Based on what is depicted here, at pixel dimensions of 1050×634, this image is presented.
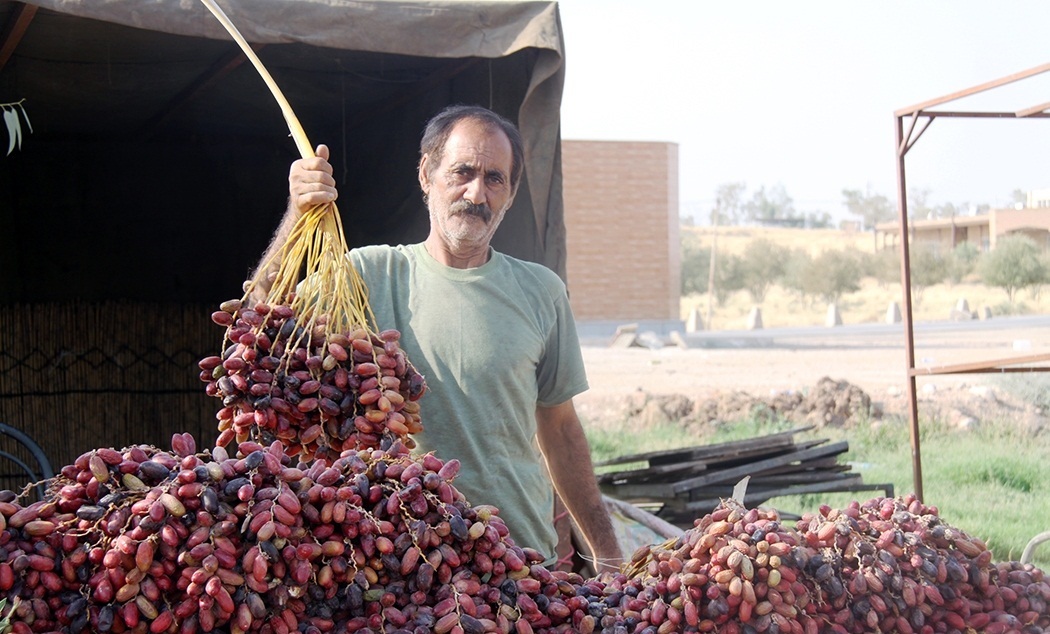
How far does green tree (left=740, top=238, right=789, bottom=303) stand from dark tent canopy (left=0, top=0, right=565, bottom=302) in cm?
4091

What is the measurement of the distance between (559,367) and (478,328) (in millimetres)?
288

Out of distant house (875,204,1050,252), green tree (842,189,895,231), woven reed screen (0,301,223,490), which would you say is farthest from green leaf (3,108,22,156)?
green tree (842,189,895,231)

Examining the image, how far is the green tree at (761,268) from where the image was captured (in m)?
46.9

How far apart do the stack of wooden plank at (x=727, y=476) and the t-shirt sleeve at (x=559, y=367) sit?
363cm

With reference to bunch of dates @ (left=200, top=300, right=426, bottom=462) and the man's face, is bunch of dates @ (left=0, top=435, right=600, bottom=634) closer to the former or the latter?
bunch of dates @ (left=200, top=300, right=426, bottom=462)

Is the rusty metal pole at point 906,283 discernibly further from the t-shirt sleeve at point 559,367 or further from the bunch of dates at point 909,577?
the bunch of dates at point 909,577

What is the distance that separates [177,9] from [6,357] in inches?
154

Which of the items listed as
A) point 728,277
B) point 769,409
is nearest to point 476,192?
point 769,409

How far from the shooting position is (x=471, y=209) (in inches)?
104

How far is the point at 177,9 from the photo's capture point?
324 centimetres

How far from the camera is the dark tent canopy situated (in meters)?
3.45

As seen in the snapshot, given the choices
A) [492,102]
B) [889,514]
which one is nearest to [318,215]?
[889,514]

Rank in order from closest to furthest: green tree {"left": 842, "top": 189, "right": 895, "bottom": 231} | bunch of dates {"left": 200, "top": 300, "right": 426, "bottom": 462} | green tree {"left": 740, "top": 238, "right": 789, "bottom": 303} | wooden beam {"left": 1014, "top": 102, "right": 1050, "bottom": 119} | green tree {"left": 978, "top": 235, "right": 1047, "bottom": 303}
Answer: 1. bunch of dates {"left": 200, "top": 300, "right": 426, "bottom": 462}
2. wooden beam {"left": 1014, "top": 102, "right": 1050, "bottom": 119}
3. green tree {"left": 978, "top": 235, "right": 1047, "bottom": 303}
4. green tree {"left": 740, "top": 238, "right": 789, "bottom": 303}
5. green tree {"left": 842, "top": 189, "right": 895, "bottom": 231}

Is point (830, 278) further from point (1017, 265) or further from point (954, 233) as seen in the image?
point (954, 233)
